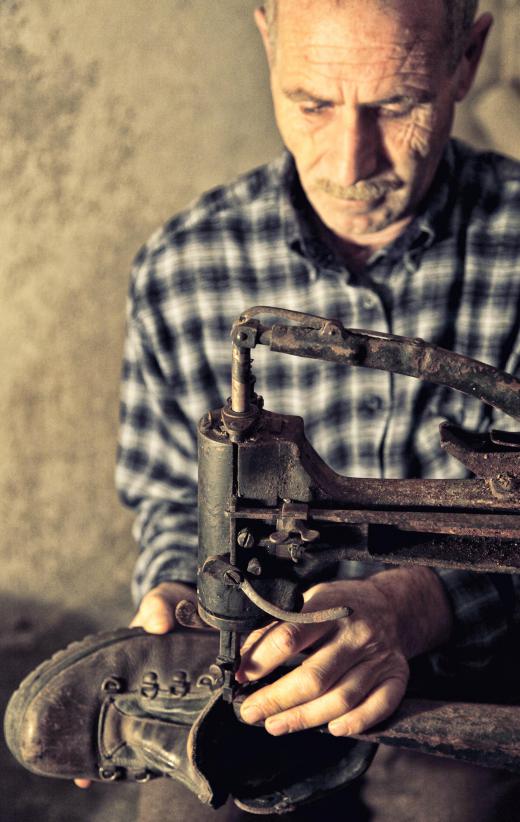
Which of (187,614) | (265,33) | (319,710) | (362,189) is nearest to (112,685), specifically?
(187,614)

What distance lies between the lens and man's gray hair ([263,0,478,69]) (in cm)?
134

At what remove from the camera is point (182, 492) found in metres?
1.72

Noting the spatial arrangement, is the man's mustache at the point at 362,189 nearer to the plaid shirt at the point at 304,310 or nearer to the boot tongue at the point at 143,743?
the plaid shirt at the point at 304,310

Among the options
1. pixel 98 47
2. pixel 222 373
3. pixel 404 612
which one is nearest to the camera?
pixel 404 612

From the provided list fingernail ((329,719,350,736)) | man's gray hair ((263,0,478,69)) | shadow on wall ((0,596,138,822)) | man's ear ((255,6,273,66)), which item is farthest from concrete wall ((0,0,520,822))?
fingernail ((329,719,350,736))

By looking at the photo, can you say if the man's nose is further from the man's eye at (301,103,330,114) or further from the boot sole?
the boot sole

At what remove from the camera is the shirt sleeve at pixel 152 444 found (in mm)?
1739

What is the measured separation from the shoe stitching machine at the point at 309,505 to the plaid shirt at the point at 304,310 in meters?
0.53

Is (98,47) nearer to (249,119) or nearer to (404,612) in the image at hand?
(249,119)

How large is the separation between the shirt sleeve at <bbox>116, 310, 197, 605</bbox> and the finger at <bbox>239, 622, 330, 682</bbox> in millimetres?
563

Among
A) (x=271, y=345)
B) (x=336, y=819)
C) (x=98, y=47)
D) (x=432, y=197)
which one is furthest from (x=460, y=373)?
(x=98, y=47)

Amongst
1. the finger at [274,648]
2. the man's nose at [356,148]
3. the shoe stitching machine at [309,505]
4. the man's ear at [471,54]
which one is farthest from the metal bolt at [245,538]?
the man's ear at [471,54]

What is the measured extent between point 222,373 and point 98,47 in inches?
32.4

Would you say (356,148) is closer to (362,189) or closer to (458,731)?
(362,189)
